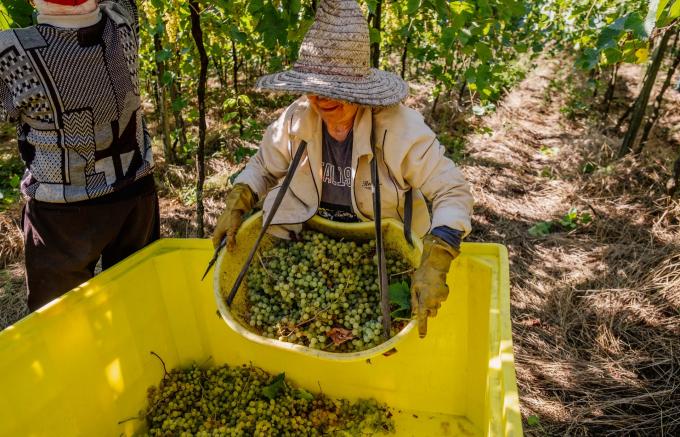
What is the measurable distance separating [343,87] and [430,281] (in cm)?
72

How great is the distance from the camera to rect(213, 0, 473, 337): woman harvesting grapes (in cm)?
160

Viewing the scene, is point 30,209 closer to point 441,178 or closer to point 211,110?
point 441,178

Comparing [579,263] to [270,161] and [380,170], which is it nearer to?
[380,170]

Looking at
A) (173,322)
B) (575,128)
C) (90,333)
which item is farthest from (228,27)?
(575,128)

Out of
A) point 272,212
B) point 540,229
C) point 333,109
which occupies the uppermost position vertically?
point 333,109

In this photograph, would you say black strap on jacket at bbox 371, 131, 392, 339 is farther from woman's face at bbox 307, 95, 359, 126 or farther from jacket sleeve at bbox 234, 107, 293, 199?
jacket sleeve at bbox 234, 107, 293, 199

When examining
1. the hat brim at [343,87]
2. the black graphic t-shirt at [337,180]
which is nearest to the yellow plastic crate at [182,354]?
the black graphic t-shirt at [337,180]

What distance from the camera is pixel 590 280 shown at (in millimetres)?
3346

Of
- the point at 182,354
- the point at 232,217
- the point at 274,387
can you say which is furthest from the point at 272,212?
the point at 182,354

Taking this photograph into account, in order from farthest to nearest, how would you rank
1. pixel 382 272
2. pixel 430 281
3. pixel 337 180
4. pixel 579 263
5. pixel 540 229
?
pixel 540 229 → pixel 579 263 → pixel 337 180 → pixel 382 272 → pixel 430 281

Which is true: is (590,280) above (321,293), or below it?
below

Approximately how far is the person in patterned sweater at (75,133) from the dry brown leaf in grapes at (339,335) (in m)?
1.10

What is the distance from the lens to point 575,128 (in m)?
6.77

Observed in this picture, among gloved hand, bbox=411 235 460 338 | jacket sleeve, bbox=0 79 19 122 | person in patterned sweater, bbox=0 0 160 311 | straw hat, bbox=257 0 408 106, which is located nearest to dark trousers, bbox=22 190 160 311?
person in patterned sweater, bbox=0 0 160 311
